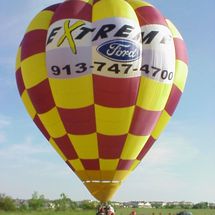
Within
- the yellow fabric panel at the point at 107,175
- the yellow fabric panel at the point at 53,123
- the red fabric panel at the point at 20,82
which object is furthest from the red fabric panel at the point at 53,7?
the yellow fabric panel at the point at 107,175

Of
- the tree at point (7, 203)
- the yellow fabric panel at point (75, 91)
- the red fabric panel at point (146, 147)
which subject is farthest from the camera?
the tree at point (7, 203)

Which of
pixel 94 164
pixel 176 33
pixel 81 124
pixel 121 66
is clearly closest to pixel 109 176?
pixel 94 164

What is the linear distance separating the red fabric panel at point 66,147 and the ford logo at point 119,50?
8.73 feet

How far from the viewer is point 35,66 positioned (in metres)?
14.2

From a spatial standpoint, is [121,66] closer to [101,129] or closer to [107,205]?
[101,129]

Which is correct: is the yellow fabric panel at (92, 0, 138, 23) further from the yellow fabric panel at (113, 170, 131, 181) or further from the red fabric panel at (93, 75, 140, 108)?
the yellow fabric panel at (113, 170, 131, 181)

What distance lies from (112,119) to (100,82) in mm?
1082

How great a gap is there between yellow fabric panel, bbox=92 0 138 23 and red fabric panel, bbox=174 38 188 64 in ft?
6.41

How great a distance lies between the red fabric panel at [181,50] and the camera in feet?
50.4

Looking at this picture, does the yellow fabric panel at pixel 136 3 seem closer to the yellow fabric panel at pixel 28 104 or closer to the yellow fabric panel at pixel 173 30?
the yellow fabric panel at pixel 173 30

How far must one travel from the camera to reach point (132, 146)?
1414cm

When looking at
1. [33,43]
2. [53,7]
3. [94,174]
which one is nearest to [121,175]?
[94,174]

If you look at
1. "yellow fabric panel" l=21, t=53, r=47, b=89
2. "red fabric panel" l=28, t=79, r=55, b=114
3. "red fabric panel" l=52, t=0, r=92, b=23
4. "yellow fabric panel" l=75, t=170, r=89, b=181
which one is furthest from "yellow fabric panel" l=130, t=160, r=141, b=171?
"red fabric panel" l=52, t=0, r=92, b=23

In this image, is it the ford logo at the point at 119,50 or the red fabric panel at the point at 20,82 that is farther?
the red fabric panel at the point at 20,82
